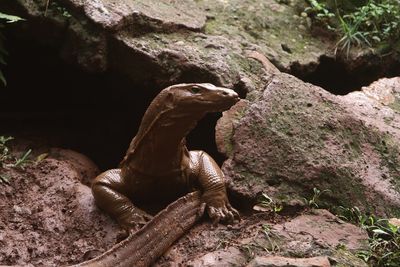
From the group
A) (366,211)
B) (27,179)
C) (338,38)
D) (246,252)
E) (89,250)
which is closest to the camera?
(246,252)

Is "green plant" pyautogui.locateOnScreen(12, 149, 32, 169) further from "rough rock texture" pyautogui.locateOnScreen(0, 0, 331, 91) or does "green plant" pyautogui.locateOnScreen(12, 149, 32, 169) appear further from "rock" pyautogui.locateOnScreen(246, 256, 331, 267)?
"rock" pyautogui.locateOnScreen(246, 256, 331, 267)

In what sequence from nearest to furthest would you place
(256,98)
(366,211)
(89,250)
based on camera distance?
(89,250)
(366,211)
(256,98)

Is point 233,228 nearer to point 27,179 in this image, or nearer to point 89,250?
point 89,250

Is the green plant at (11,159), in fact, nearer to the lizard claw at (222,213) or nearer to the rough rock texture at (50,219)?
the rough rock texture at (50,219)

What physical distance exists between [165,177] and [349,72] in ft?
10.5

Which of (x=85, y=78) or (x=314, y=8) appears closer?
(x=85, y=78)

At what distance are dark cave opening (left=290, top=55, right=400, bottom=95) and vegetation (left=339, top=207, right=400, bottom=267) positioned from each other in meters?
2.43

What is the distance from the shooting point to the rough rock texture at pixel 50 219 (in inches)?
179

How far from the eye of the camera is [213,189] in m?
4.79

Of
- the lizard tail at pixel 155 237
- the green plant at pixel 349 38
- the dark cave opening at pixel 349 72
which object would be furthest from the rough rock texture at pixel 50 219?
the green plant at pixel 349 38

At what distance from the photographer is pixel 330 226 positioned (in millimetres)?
4590

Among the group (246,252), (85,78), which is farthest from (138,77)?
(246,252)

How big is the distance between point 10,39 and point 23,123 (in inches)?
36.4

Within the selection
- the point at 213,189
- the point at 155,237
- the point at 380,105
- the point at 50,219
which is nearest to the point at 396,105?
the point at 380,105
